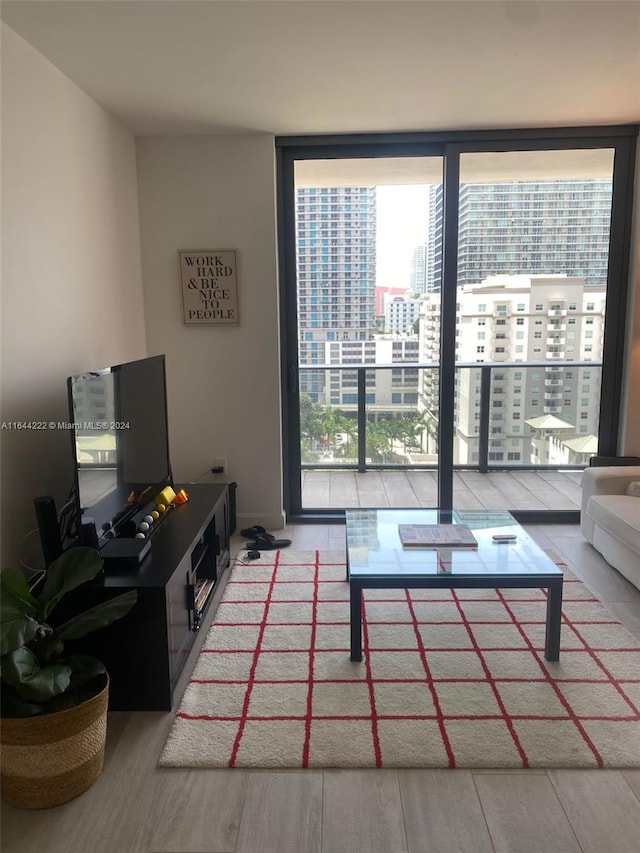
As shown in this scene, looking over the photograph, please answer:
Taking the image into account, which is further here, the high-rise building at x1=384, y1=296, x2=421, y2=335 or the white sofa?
the high-rise building at x1=384, y1=296, x2=421, y2=335

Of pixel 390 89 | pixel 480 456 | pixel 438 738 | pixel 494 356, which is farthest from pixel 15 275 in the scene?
pixel 480 456

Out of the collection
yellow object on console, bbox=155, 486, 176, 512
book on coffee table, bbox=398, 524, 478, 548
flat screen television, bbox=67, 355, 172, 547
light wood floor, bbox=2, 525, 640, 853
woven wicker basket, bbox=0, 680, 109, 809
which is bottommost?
light wood floor, bbox=2, 525, 640, 853

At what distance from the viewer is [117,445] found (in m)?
2.59

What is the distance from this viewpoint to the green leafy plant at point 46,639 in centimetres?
166

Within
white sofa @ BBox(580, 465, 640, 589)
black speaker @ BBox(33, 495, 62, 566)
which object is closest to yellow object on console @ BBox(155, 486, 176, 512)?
black speaker @ BBox(33, 495, 62, 566)

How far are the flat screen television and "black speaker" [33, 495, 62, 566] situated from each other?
0.09 metres

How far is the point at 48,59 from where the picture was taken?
8.31 ft

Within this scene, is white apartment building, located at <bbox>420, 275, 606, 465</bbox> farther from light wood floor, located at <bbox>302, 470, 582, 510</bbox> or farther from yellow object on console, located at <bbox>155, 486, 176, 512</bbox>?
yellow object on console, located at <bbox>155, 486, 176, 512</bbox>

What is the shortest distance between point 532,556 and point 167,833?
1.70m

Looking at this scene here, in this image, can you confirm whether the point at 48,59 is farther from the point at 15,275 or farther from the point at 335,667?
the point at 335,667

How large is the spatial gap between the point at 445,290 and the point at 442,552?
1896 millimetres

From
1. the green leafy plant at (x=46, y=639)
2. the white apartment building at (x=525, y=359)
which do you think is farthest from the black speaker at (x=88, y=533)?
the white apartment building at (x=525, y=359)

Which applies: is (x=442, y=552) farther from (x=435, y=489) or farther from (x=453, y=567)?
(x=435, y=489)

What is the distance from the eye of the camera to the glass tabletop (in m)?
2.46
